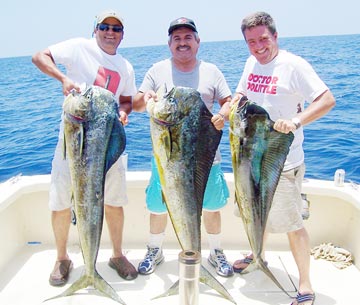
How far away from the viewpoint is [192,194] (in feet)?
8.73

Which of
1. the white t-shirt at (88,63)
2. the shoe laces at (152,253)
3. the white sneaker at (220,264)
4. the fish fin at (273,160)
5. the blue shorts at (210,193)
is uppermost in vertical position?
the white t-shirt at (88,63)

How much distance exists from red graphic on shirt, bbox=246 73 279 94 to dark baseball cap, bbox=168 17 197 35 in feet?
1.71

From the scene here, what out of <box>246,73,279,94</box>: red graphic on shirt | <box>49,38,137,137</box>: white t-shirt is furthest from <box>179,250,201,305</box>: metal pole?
<box>49,38,137,137</box>: white t-shirt

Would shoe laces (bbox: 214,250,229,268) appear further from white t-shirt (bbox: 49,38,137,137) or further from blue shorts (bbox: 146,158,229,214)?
white t-shirt (bbox: 49,38,137,137)

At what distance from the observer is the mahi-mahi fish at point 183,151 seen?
253 centimetres

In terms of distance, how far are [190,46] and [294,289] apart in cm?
189

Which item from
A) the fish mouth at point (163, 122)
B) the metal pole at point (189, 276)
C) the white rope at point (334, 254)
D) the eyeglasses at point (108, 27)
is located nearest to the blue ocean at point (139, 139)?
the white rope at point (334, 254)

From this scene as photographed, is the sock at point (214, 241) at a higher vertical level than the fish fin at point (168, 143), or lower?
lower

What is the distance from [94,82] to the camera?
311 centimetres

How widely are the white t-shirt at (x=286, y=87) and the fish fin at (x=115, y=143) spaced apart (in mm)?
899

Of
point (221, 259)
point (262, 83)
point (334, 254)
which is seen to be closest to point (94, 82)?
point (262, 83)

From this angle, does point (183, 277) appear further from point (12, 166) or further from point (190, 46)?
point (12, 166)

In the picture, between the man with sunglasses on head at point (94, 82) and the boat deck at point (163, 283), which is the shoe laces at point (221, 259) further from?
the man with sunglasses on head at point (94, 82)

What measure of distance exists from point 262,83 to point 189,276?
1365 millimetres
